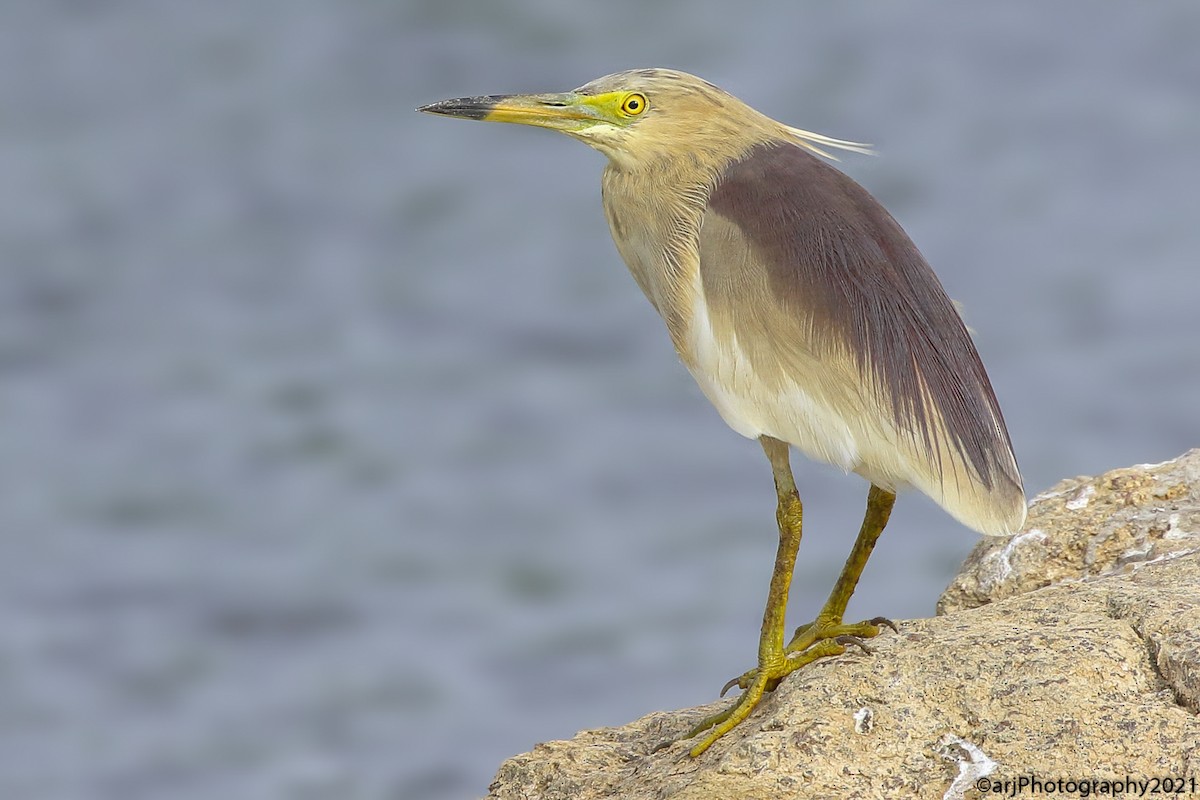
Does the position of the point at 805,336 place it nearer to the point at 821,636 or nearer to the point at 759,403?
the point at 759,403

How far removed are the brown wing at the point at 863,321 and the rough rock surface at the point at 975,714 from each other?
306mm

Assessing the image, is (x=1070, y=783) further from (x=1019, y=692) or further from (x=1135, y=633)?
(x=1135, y=633)

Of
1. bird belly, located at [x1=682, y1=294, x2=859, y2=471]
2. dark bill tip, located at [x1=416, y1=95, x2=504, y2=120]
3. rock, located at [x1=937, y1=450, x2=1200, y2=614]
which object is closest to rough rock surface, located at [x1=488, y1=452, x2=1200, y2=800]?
rock, located at [x1=937, y1=450, x2=1200, y2=614]

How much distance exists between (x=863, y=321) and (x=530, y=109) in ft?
3.43

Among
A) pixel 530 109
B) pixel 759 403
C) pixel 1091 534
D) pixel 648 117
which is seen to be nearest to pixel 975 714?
pixel 759 403

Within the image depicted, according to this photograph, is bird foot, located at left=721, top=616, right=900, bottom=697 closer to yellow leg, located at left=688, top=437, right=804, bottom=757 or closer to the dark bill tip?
yellow leg, located at left=688, top=437, right=804, bottom=757

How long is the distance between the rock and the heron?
1.59 feet

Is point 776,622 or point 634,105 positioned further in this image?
point 634,105

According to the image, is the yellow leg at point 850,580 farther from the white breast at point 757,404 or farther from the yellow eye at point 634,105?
the yellow eye at point 634,105

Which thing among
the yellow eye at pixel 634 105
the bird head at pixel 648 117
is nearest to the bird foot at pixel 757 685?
the bird head at pixel 648 117

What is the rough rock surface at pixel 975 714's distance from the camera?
2.99m

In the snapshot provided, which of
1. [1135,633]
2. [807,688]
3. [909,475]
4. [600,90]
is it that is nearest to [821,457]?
[909,475]

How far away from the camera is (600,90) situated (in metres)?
3.85

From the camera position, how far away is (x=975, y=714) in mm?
3100
